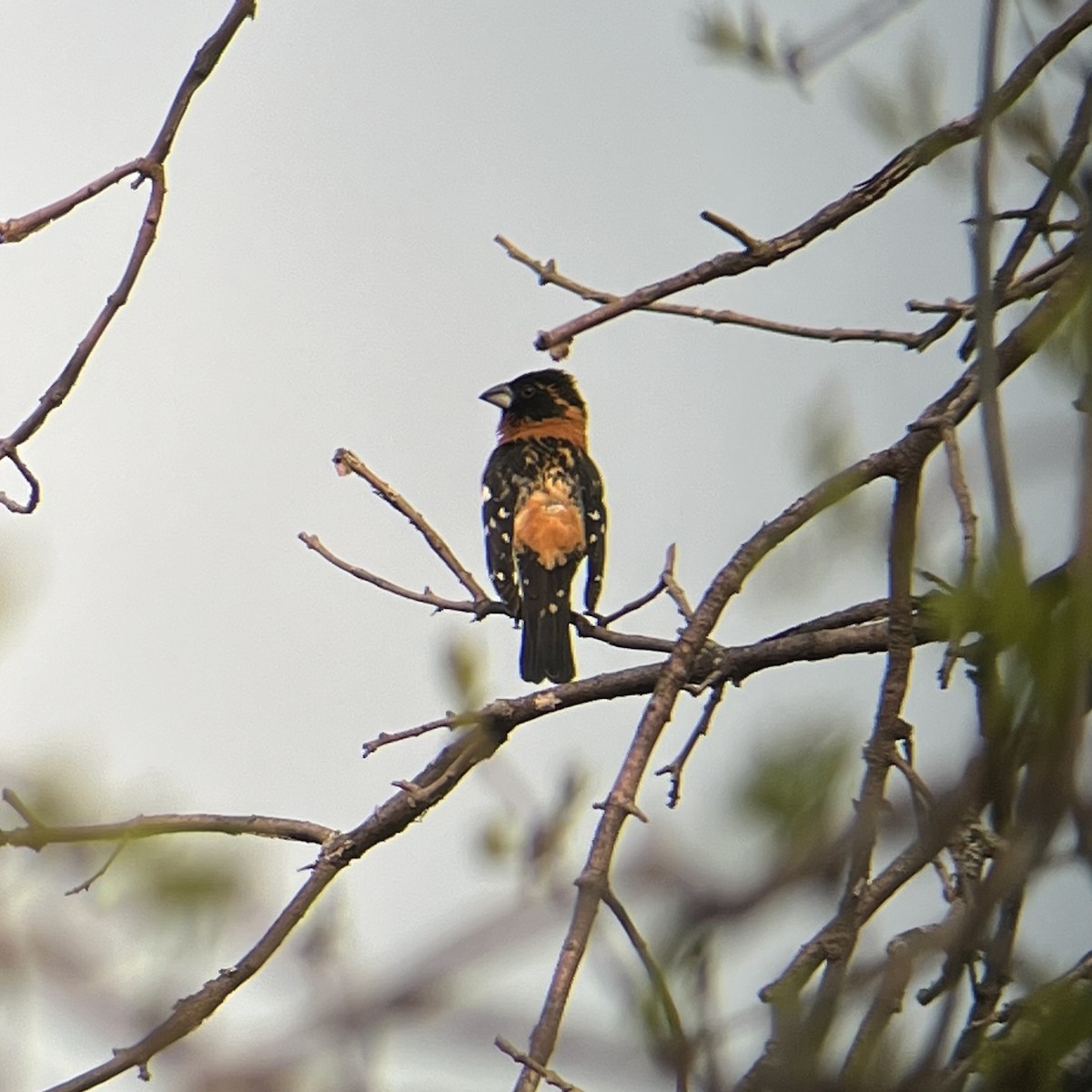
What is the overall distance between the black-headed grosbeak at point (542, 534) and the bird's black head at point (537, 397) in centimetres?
22

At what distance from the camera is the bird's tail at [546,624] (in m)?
7.09

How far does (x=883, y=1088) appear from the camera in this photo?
111 centimetres

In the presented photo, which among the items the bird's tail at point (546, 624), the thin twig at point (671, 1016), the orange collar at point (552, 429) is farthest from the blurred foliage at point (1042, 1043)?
the orange collar at point (552, 429)

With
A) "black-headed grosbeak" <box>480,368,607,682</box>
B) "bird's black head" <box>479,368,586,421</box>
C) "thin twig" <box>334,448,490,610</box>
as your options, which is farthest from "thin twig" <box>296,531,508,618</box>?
"bird's black head" <box>479,368,586,421</box>

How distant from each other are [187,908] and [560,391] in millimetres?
7485

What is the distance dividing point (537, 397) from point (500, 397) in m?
0.21

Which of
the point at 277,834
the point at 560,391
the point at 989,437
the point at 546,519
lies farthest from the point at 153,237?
the point at 560,391

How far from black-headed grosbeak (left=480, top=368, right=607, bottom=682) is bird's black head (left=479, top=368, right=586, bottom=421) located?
0.74 feet

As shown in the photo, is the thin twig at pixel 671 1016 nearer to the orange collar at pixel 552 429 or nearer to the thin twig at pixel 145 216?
the thin twig at pixel 145 216

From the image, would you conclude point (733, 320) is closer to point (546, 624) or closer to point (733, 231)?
point (733, 231)

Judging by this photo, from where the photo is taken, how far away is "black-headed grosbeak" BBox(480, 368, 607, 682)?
23.5ft

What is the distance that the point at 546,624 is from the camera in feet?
23.5

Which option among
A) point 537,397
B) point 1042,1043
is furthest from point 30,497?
point 537,397

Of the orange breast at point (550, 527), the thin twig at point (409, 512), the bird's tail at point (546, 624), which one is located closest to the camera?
the thin twig at point (409, 512)
